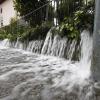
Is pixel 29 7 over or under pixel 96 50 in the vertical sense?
over

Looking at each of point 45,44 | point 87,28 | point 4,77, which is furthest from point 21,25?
point 4,77

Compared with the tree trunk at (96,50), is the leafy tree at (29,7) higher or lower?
higher

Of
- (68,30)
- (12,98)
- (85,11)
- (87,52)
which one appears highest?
(85,11)

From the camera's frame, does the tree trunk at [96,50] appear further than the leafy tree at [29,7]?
No

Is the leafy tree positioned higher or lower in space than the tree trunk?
higher

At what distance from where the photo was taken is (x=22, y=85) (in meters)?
3.95

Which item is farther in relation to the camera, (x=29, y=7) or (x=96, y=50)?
(x=29, y=7)

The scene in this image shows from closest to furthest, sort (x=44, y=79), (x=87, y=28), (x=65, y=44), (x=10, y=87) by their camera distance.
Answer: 1. (x=10, y=87)
2. (x=44, y=79)
3. (x=87, y=28)
4. (x=65, y=44)

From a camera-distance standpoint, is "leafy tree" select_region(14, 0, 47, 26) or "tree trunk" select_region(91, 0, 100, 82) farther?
"leafy tree" select_region(14, 0, 47, 26)

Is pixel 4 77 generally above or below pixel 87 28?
below

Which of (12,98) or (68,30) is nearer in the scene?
(12,98)

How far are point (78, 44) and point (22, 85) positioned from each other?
3459 mm

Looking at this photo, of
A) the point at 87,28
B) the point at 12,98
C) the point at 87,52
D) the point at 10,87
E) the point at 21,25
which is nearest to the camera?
the point at 12,98

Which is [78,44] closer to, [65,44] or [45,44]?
[65,44]
